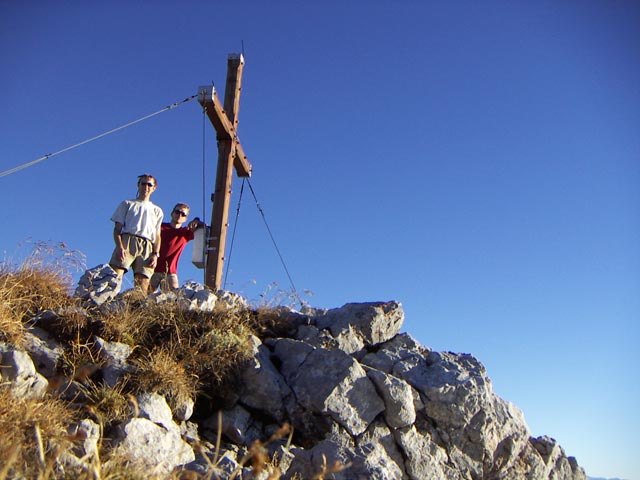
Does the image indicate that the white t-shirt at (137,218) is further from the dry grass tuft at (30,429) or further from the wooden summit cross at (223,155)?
the dry grass tuft at (30,429)

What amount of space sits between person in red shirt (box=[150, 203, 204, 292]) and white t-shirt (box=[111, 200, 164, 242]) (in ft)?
2.11

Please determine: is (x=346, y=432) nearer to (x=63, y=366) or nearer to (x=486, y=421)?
(x=486, y=421)

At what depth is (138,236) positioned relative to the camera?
820 centimetres

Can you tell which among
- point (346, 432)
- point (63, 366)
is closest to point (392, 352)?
point (346, 432)

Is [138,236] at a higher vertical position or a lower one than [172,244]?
lower

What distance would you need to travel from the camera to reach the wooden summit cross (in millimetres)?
9977

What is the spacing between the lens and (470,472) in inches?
263

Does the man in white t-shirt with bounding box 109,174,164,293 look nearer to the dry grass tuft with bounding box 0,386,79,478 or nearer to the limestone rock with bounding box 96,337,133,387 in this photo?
the limestone rock with bounding box 96,337,133,387

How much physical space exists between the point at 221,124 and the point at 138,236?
299 cm

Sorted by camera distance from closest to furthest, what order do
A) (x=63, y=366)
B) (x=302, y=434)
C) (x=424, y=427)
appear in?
1. (x=63, y=366)
2. (x=302, y=434)
3. (x=424, y=427)

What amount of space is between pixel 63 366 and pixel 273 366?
220 centimetres

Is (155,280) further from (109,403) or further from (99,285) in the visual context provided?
(109,403)

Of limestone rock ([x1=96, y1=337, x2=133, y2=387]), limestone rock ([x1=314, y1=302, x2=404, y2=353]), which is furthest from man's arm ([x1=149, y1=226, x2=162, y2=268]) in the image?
limestone rock ([x1=314, y1=302, x2=404, y2=353])

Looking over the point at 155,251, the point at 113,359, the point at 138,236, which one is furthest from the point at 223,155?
the point at 113,359
